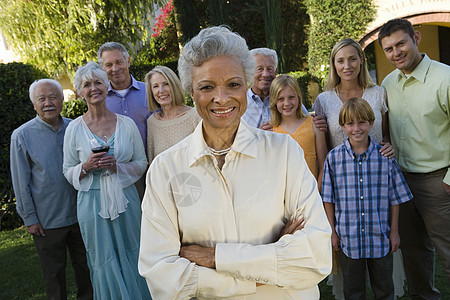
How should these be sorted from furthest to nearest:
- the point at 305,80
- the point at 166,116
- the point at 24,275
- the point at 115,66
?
the point at 305,80 < the point at 24,275 < the point at 115,66 < the point at 166,116

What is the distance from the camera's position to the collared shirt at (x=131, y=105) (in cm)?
412

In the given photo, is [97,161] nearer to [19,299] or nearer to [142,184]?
[142,184]

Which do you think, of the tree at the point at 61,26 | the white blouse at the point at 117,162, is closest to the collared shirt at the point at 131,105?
the white blouse at the point at 117,162

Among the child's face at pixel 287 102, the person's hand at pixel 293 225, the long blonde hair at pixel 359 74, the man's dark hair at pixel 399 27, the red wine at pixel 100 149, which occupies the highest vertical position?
the man's dark hair at pixel 399 27

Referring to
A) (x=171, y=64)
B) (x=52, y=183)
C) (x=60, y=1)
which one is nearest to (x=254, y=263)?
(x=52, y=183)

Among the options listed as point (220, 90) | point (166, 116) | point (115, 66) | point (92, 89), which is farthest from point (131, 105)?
point (220, 90)

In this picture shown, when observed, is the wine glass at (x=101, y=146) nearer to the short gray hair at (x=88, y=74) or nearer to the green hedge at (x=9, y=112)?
the short gray hair at (x=88, y=74)

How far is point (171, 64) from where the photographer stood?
15211 mm

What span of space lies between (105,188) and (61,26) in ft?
31.4

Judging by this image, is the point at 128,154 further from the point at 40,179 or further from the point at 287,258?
the point at 287,258

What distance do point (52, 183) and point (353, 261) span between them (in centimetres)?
269

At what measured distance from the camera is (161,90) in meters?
3.66

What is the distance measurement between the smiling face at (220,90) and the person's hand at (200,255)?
1.78ft

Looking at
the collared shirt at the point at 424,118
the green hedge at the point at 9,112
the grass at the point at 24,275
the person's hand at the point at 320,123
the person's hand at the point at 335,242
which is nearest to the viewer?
the collared shirt at the point at 424,118
